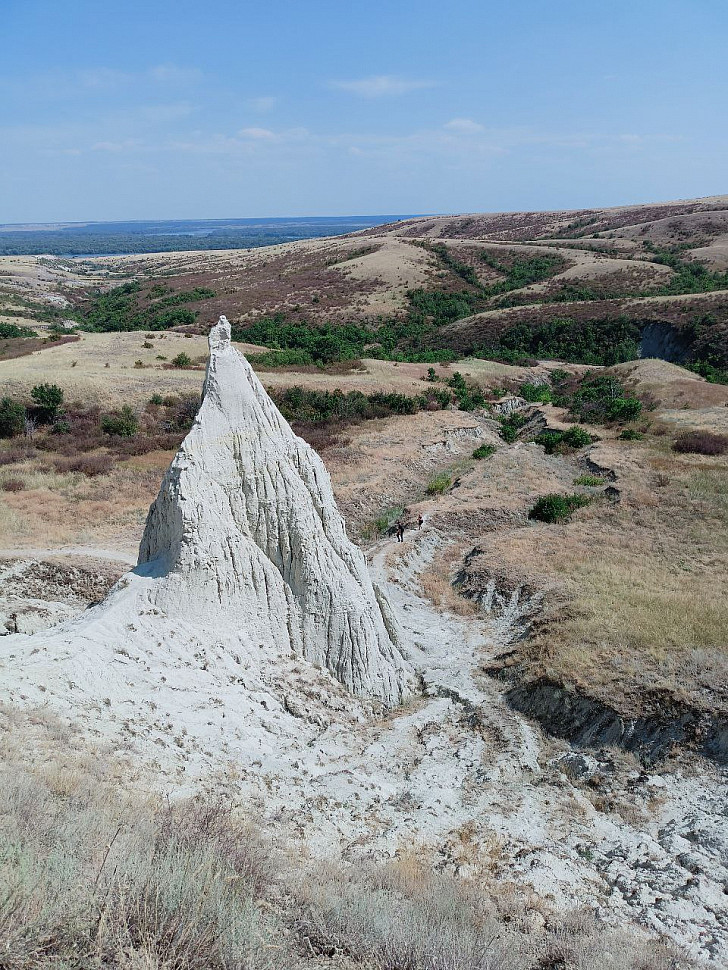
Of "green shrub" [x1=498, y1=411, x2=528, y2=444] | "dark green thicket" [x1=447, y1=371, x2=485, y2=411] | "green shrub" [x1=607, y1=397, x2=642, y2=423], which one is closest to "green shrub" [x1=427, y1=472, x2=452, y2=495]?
"green shrub" [x1=498, y1=411, x2=528, y2=444]

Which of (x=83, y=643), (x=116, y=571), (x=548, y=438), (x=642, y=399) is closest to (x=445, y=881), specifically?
(x=83, y=643)

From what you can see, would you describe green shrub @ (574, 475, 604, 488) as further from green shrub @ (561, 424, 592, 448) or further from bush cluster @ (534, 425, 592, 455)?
green shrub @ (561, 424, 592, 448)

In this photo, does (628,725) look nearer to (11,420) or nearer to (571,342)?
(11,420)

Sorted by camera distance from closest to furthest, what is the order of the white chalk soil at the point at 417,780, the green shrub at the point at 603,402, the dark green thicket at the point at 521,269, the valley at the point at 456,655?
the valley at the point at 456,655 → the white chalk soil at the point at 417,780 → the green shrub at the point at 603,402 → the dark green thicket at the point at 521,269

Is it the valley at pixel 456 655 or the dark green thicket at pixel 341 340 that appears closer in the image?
the valley at pixel 456 655

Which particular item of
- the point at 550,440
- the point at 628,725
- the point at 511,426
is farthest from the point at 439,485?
the point at 628,725

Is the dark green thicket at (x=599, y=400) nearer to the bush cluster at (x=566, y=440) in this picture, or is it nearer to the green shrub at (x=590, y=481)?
the bush cluster at (x=566, y=440)

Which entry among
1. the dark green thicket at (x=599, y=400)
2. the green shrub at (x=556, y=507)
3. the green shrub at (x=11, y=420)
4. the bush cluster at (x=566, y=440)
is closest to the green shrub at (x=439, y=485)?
the green shrub at (x=556, y=507)
